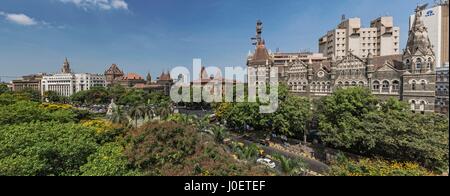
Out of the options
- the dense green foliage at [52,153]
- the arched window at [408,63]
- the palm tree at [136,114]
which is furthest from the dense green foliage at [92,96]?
→ the arched window at [408,63]

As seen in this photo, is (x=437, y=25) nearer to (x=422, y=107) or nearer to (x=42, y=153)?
(x=422, y=107)

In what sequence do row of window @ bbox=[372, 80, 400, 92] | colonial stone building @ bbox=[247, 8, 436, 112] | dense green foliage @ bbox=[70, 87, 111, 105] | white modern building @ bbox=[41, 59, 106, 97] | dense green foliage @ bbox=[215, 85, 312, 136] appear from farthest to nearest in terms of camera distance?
white modern building @ bbox=[41, 59, 106, 97]
dense green foliage @ bbox=[70, 87, 111, 105]
row of window @ bbox=[372, 80, 400, 92]
dense green foliage @ bbox=[215, 85, 312, 136]
colonial stone building @ bbox=[247, 8, 436, 112]

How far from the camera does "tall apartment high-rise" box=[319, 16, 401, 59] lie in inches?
1764

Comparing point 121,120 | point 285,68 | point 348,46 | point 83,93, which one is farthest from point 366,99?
point 83,93

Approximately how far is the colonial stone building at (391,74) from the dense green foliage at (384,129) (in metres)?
4.64

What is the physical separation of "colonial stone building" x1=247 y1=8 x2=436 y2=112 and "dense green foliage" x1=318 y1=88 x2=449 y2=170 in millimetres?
4638

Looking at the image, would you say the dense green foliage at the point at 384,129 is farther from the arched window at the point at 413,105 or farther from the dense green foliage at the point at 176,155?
the dense green foliage at the point at 176,155

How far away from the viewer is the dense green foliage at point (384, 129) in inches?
518

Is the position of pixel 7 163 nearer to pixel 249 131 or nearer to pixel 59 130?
pixel 59 130

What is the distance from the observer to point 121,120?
63.3 feet

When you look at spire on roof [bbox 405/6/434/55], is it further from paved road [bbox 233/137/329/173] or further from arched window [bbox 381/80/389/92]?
paved road [bbox 233/137/329/173]

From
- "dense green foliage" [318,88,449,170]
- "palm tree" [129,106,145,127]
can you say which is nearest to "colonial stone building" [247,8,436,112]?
"dense green foliage" [318,88,449,170]

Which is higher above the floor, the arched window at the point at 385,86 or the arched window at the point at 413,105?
the arched window at the point at 385,86

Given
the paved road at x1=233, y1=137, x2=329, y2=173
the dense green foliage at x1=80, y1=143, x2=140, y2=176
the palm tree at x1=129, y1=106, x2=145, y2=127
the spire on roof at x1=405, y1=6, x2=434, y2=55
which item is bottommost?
the paved road at x1=233, y1=137, x2=329, y2=173
